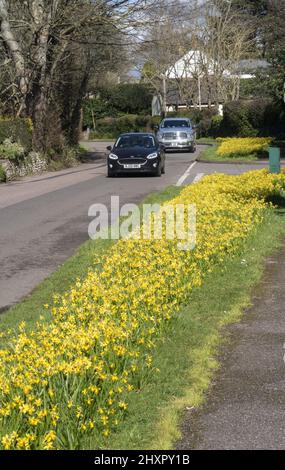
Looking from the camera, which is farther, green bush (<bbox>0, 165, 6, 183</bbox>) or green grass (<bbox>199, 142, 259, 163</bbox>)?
green grass (<bbox>199, 142, 259, 163</bbox>)

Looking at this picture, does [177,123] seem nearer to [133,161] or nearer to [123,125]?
[133,161]

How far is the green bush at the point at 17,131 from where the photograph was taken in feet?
95.9

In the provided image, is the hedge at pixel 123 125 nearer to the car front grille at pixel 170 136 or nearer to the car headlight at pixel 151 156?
the car front grille at pixel 170 136

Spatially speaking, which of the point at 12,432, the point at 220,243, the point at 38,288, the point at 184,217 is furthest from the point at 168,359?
the point at 184,217

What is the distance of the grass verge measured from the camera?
→ 16.5 ft

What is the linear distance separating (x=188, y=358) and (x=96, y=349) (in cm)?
95

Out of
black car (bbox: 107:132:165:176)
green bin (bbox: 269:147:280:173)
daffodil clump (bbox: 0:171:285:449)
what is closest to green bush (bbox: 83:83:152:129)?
black car (bbox: 107:132:165:176)

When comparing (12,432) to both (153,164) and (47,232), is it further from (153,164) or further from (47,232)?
(153,164)

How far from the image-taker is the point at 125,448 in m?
4.74

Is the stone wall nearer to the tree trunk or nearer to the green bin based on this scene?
the tree trunk

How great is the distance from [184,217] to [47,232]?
280 centimetres

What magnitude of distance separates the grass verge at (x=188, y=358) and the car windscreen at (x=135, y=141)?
1805 cm

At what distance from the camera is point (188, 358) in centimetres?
647

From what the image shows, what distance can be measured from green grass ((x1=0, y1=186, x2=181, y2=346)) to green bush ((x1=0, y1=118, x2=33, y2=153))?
17223mm
